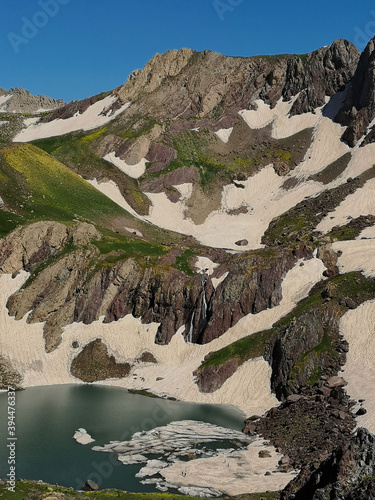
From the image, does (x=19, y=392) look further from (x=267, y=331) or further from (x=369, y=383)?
(x=369, y=383)

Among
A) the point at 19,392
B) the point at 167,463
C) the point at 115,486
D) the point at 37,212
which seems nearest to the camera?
the point at 115,486

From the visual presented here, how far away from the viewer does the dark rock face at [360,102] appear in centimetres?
17350

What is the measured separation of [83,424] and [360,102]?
147123 millimetres

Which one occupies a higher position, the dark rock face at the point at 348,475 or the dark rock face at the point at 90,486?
the dark rock face at the point at 348,475

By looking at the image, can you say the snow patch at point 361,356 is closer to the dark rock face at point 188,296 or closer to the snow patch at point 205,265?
the dark rock face at point 188,296

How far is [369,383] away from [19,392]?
170 feet

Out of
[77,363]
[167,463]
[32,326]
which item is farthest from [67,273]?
[167,463]

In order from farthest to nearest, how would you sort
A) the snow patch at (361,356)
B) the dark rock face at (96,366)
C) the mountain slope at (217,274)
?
the dark rock face at (96,366)
the mountain slope at (217,274)
the snow patch at (361,356)

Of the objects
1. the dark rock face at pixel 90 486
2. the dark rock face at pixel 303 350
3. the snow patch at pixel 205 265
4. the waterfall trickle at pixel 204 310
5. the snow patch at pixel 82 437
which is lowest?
the dark rock face at pixel 90 486

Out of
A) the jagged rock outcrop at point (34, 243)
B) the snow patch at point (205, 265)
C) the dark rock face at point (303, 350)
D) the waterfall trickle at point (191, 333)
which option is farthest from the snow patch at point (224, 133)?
the dark rock face at point (303, 350)

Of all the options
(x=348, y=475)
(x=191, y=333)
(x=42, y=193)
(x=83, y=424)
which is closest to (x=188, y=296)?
(x=191, y=333)

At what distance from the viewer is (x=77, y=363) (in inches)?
3755

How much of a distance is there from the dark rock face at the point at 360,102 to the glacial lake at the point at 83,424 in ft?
399

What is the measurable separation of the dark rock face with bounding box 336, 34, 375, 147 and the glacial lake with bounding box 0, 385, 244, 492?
399 ft
